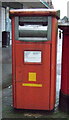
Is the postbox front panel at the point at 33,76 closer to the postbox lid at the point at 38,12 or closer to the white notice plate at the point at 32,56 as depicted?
the white notice plate at the point at 32,56

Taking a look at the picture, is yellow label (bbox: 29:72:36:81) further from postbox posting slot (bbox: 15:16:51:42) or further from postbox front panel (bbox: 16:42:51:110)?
postbox posting slot (bbox: 15:16:51:42)

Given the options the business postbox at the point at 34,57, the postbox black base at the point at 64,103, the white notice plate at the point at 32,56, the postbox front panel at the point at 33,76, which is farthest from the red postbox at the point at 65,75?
the white notice plate at the point at 32,56

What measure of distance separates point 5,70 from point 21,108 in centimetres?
398

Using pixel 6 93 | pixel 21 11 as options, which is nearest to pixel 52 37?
pixel 21 11

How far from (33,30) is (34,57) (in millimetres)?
405

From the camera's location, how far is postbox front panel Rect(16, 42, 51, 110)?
3414 millimetres

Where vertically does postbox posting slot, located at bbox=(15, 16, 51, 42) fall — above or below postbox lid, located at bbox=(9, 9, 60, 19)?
below

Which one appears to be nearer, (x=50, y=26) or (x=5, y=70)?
(x=50, y=26)

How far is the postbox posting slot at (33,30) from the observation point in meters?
3.35

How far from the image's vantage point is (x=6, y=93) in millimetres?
4664

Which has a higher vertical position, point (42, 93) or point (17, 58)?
point (17, 58)

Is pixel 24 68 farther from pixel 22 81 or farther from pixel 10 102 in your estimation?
pixel 10 102

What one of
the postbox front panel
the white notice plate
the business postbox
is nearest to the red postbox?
the business postbox

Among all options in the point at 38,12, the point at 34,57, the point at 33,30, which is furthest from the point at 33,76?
the point at 38,12
